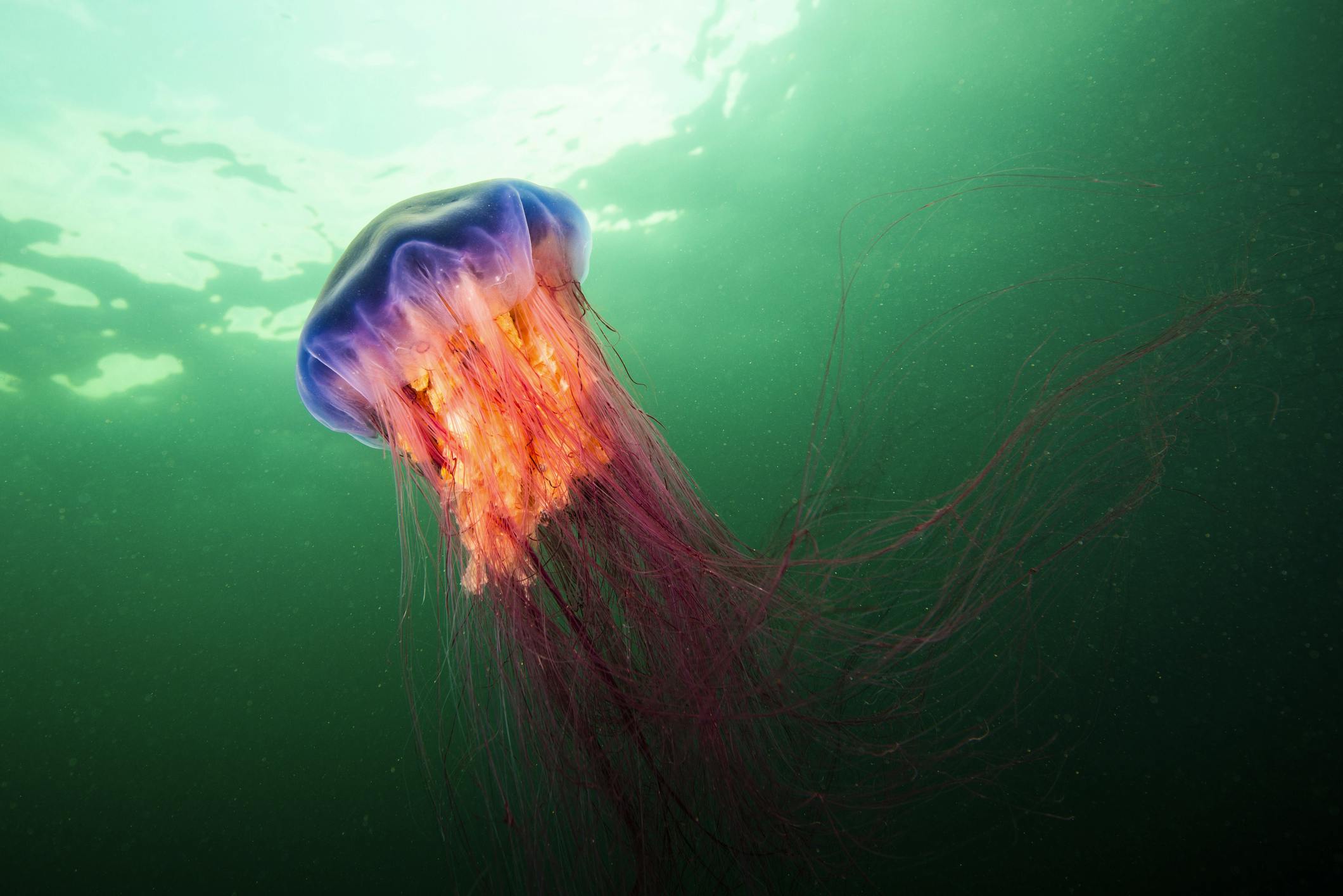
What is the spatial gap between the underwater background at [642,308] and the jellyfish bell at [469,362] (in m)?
1.17

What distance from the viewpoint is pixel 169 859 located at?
38.0ft

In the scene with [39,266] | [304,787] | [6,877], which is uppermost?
[39,266]

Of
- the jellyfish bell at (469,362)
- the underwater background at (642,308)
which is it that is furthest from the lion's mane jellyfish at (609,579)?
the underwater background at (642,308)

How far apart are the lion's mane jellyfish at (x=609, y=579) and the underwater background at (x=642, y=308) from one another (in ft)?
2.30

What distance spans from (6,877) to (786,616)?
19120mm

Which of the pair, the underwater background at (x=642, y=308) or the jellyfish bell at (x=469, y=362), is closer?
the jellyfish bell at (x=469, y=362)

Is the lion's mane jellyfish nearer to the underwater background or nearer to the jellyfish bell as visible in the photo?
the jellyfish bell

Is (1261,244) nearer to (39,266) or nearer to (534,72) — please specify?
(534,72)

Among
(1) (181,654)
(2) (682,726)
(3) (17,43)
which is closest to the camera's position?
(2) (682,726)

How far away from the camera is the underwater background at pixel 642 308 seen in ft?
20.1

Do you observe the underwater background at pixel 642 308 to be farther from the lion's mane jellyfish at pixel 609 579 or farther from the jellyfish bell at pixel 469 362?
the jellyfish bell at pixel 469 362

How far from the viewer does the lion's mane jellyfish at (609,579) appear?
1983mm

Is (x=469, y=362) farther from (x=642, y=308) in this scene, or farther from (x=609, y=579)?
(x=642, y=308)

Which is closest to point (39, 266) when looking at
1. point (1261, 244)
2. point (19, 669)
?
point (19, 669)
